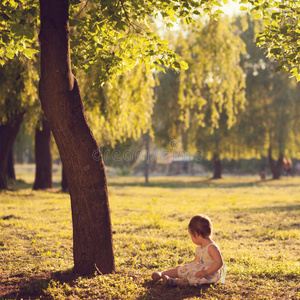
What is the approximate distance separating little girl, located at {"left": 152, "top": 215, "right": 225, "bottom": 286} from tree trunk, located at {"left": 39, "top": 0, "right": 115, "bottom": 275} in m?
0.85

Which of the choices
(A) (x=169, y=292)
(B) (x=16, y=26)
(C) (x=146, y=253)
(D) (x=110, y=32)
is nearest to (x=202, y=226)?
(A) (x=169, y=292)

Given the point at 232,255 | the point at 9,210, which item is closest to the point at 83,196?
the point at 232,255

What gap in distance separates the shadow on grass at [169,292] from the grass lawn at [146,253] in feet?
0.04

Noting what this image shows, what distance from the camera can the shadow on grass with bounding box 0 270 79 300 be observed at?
452 centimetres

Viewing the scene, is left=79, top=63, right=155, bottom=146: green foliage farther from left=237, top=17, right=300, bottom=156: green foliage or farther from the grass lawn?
left=237, top=17, right=300, bottom=156: green foliage

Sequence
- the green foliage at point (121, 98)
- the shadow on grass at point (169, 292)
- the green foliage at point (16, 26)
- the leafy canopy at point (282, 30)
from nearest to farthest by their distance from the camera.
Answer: the shadow on grass at point (169, 292), the green foliage at point (16, 26), the leafy canopy at point (282, 30), the green foliage at point (121, 98)

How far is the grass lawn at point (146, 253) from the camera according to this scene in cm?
465

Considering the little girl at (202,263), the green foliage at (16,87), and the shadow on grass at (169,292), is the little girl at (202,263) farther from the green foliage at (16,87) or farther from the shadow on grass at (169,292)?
the green foliage at (16,87)

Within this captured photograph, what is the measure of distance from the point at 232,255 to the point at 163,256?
3.61 ft

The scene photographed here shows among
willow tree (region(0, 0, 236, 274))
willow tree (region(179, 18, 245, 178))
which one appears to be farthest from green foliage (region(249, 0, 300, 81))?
willow tree (region(179, 18, 245, 178))

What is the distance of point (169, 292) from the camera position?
4.67 metres

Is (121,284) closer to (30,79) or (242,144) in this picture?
(30,79)

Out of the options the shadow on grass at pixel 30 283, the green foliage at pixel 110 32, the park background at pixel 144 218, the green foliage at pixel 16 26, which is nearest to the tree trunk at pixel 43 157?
the park background at pixel 144 218

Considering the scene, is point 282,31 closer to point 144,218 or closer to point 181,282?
point 181,282
